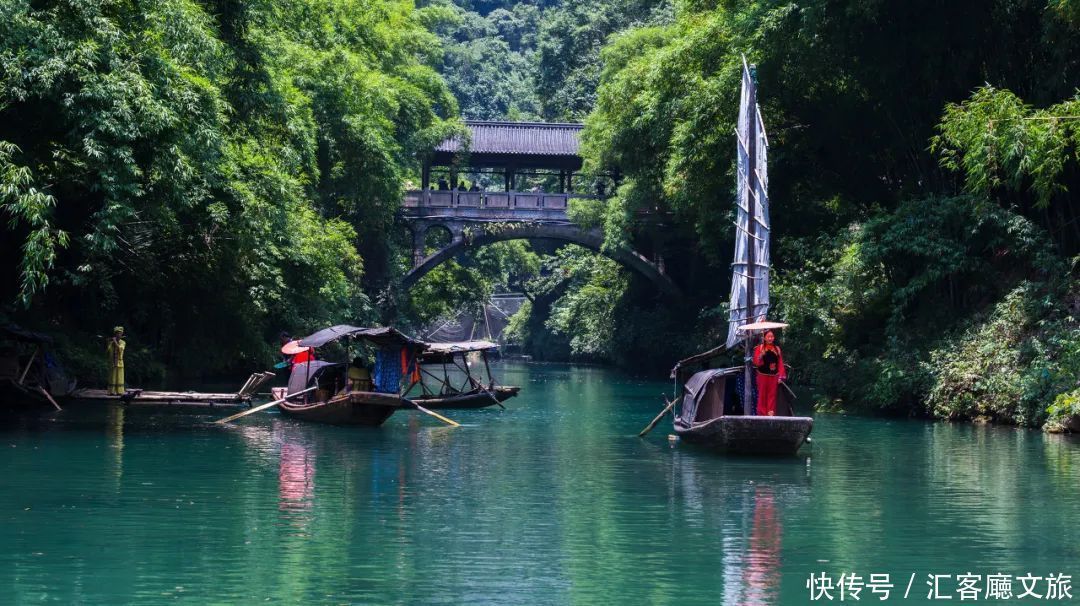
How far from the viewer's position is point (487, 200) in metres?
45.3

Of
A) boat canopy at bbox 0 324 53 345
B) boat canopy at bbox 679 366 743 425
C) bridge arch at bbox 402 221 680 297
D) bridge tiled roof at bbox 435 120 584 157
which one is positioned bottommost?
boat canopy at bbox 679 366 743 425

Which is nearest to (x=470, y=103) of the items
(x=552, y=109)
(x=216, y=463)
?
(x=552, y=109)

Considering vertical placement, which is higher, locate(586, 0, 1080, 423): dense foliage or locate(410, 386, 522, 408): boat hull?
locate(586, 0, 1080, 423): dense foliage

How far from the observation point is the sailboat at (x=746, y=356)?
1792cm

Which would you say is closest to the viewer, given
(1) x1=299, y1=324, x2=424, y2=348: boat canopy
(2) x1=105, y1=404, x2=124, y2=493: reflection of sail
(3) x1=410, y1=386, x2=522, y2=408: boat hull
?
(2) x1=105, y1=404, x2=124, y2=493: reflection of sail

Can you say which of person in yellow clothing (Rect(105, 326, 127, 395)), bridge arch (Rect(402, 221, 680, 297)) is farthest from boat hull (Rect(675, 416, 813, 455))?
bridge arch (Rect(402, 221, 680, 297))

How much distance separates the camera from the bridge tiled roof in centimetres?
4580

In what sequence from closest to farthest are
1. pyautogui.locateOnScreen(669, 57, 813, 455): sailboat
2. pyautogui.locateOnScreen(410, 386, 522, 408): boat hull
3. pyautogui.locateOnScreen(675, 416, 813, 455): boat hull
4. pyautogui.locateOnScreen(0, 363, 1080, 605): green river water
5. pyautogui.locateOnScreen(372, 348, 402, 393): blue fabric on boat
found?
pyautogui.locateOnScreen(0, 363, 1080, 605): green river water < pyautogui.locateOnScreen(675, 416, 813, 455): boat hull < pyautogui.locateOnScreen(669, 57, 813, 455): sailboat < pyautogui.locateOnScreen(372, 348, 402, 393): blue fabric on boat < pyautogui.locateOnScreen(410, 386, 522, 408): boat hull

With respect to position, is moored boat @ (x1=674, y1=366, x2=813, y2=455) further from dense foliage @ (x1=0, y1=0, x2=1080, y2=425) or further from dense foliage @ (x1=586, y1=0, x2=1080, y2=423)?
dense foliage @ (x1=586, y1=0, x2=1080, y2=423)

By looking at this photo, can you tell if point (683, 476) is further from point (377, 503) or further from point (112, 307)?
point (112, 307)

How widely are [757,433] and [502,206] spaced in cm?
2798

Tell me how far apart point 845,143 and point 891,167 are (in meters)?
1.05

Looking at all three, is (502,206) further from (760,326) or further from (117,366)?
(760,326)

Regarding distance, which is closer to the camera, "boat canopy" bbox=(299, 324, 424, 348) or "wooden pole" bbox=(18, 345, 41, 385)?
"wooden pole" bbox=(18, 345, 41, 385)
